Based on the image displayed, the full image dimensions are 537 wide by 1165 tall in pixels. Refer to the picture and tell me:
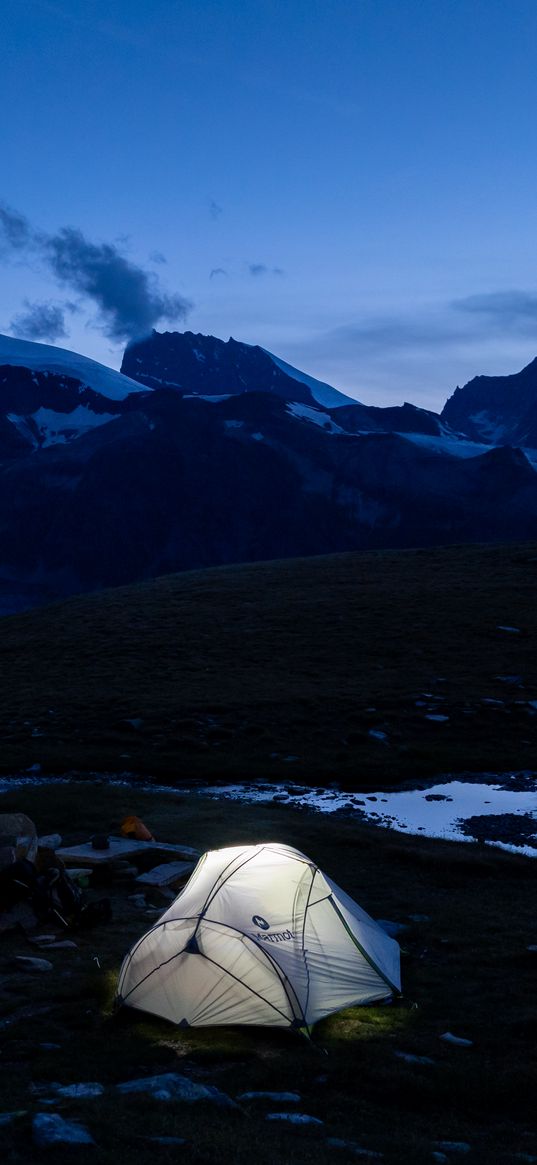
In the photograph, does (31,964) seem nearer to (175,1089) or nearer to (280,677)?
(175,1089)

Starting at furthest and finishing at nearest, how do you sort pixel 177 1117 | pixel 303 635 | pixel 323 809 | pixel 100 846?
pixel 303 635 → pixel 323 809 → pixel 100 846 → pixel 177 1117

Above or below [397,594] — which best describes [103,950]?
below

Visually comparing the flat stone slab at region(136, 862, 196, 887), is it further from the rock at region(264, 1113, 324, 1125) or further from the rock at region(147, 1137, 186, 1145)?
the rock at region(147, 1137, 186, 1145)

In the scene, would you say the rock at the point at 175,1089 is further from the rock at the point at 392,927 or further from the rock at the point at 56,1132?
the rock at the point at 392,927

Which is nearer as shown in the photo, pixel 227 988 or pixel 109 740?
pixel 227 988

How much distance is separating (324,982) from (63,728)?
90.4 feet

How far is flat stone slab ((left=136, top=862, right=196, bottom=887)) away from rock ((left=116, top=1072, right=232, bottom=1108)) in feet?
28.5

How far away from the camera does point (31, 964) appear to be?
47.0ft

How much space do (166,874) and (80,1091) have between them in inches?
369

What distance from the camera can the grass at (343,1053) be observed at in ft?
29.3

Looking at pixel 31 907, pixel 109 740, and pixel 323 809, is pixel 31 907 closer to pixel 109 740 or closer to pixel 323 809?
pixel 323 809

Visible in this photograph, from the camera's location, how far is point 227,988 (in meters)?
12.5

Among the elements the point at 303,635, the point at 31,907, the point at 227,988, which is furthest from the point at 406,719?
the point at 227,988

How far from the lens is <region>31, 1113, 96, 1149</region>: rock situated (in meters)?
8.48
